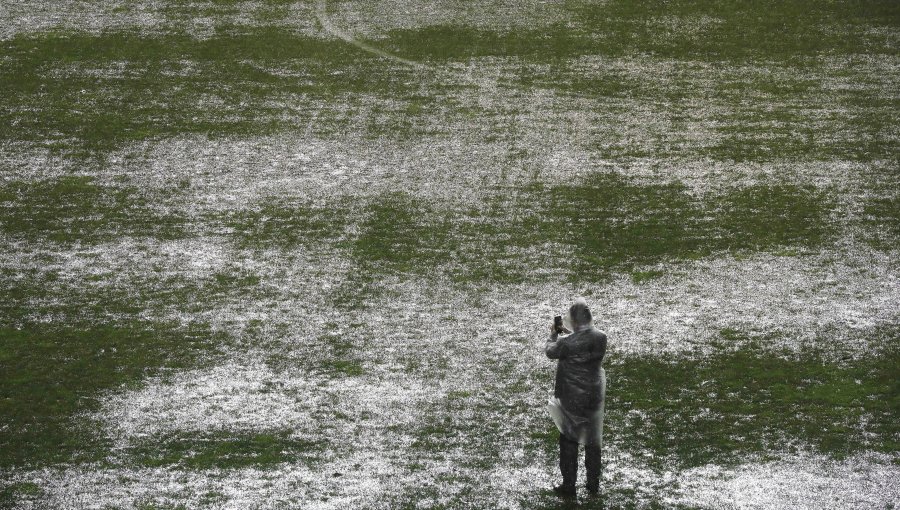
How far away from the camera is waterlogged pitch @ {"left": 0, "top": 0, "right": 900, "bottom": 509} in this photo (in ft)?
26.2

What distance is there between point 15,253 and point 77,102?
3966mm

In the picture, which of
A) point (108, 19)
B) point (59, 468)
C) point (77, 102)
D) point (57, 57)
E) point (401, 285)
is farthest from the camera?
point (108, 19)

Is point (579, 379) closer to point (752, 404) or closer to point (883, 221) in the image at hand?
point (752, 404)

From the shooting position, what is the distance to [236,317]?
33.4 ft

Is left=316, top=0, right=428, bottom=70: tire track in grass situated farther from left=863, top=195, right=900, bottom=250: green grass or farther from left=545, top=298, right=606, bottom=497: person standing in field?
left=545, top=298, right=606, bottom=497: person standing in field

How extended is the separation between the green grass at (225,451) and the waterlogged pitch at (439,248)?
3cm

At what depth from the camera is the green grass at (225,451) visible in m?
7.92

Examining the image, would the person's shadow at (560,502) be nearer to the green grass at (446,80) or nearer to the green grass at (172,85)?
the green grass at (446,80)

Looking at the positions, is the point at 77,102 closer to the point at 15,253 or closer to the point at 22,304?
the point at 15,253

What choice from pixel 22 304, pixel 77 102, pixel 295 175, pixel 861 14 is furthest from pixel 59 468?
pixel 861 14

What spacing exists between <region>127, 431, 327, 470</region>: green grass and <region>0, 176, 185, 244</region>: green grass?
4053 mm

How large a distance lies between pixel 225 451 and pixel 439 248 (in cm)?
418

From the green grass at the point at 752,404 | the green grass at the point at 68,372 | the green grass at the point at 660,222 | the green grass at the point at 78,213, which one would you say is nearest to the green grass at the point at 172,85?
the green grass at the point at 78,213

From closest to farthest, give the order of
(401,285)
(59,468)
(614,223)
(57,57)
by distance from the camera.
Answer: (59,468) < (401,285) < (614,223) < (57,57)
